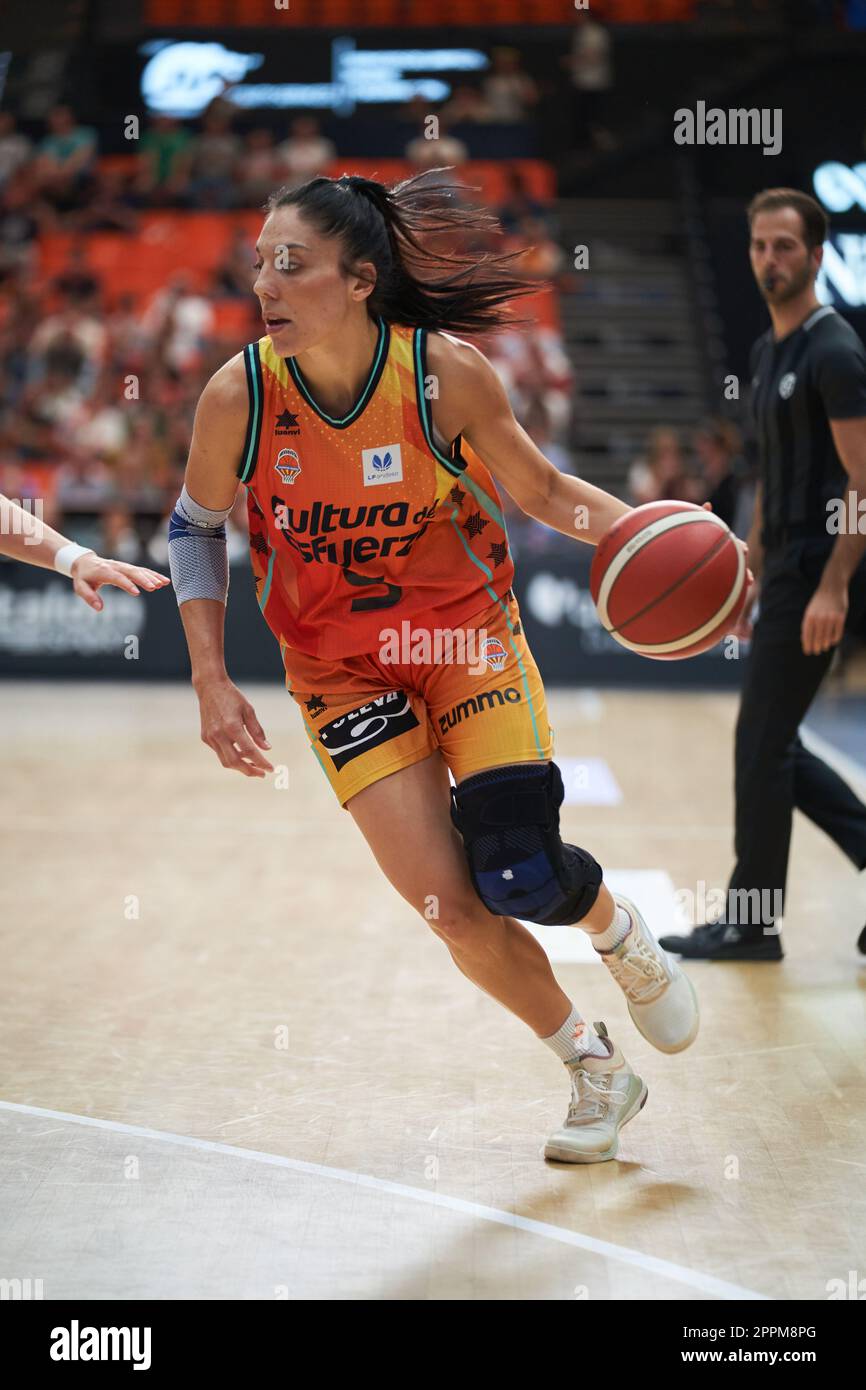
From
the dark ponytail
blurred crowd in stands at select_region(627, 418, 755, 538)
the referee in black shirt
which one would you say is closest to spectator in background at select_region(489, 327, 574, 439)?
blurred crowd in stands at select_region(627, 418, 755, 538)

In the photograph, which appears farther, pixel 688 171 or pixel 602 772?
pixel 688 171

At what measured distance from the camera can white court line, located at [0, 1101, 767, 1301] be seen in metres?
2.69

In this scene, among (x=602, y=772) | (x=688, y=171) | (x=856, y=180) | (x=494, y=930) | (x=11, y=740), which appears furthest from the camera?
(x=688, y=171)

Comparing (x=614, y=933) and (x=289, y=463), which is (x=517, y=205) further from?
(x=614, y=933)

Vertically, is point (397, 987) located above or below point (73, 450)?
below

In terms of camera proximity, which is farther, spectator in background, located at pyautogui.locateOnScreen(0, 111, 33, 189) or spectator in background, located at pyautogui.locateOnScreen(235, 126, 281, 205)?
spectator in background, located at pyautogui.locateOnScreen(0, 111, 33, 189)

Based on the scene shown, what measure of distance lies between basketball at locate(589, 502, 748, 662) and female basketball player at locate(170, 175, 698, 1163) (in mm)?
103

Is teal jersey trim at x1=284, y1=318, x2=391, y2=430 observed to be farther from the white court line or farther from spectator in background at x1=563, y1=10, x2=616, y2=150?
spectator in background at x1=563, y1=10, x2=616, y2=150

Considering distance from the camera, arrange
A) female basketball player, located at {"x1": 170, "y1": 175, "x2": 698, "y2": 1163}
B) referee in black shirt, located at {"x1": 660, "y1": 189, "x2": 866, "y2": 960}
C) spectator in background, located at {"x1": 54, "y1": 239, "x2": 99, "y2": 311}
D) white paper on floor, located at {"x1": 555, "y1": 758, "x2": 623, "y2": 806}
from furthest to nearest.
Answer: spectator in background, located at {"x1": 54, "y1": 239, "x2": 99, "y2": 311} → white paper on floor, located at {"x1": 555, "y1": 758, "x2": 623, "y2": 806} → referee in black shirt, located at {"x1": 660, "y1": 189, "x2": 866, "y2": 960} → female basketball player, located at {"x1": 170, "y1": 175, "x2": 698, "y2": 1163}

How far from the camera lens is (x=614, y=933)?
11.0ft
